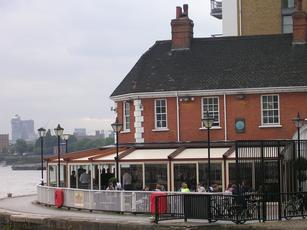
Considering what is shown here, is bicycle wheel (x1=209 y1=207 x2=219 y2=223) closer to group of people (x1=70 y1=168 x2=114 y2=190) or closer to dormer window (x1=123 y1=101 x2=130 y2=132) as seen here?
group of people (x1=70 y1=168 x2=114 y2=190)

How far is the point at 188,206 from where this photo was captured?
96.3 feet

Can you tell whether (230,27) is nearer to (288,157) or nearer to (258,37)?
(258,37)

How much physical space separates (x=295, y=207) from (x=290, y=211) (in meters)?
0.27

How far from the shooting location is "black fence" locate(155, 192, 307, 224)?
2792 cm

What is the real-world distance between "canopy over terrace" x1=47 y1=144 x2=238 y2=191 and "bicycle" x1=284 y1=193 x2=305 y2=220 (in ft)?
35.2

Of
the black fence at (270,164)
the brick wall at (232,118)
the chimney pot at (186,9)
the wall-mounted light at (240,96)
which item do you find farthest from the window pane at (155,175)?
the chimney pot at (186,9)

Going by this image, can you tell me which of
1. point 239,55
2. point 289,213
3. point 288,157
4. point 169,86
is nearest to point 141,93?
point 169,86

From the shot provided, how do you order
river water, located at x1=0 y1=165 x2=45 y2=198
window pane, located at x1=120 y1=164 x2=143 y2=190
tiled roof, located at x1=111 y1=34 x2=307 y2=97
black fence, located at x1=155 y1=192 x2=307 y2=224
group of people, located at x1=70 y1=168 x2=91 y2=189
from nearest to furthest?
black fence, located at x1=155 y1=192 x2=307 y2=224 → window pane, located at x1=120 y1=164 x2=143 y2=190 → group of people, located at x1=70 y1=168 x2=91 y2=189 → tiled roof, located at x1=111 y1=34 x2=307 y2=97 → river water, located at x1=0 y1=165 x2=45 y2=198

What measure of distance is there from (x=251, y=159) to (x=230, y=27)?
36662 millimetres

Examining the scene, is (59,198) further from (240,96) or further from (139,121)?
(240,96)

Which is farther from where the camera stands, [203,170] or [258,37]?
[258,37]

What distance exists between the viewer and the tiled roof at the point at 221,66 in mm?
45781

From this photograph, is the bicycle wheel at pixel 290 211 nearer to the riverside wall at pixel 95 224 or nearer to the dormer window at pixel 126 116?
the riverside wall at pixel 95 224

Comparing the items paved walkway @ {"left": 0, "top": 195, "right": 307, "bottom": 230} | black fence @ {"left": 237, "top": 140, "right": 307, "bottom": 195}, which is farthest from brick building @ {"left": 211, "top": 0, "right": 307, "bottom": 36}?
black fence @ {"left": 237, "top": 140, "right": 307, "bottom": 195}
